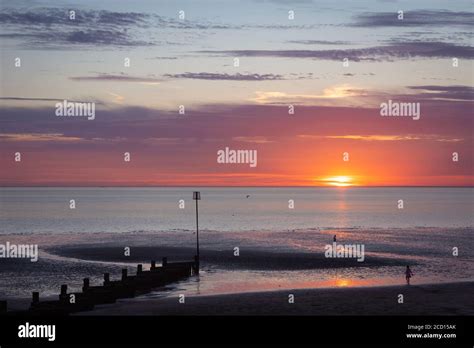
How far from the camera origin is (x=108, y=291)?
134 feet

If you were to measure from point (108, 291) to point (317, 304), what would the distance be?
12950mm

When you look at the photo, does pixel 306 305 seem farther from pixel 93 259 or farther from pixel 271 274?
pixel 93 259

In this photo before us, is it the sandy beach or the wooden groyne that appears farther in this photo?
the sandy beach

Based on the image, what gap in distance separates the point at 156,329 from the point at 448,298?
24295mm

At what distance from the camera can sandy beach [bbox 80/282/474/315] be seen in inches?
1464

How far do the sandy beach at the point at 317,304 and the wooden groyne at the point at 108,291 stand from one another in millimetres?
773

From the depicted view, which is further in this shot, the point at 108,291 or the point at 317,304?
the point at 108,291

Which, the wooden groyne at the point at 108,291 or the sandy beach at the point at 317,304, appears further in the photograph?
the sandy beach at the point at 317,304

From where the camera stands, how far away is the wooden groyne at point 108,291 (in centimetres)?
3602

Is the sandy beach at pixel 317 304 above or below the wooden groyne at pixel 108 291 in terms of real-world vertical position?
below

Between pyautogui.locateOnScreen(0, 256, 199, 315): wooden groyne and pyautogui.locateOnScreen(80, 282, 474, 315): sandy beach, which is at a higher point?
pyautogui.locateOnScreen(0, 256, 199, 315): wooden groyne

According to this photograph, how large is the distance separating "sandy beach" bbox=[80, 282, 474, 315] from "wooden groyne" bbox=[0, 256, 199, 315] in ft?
2.54

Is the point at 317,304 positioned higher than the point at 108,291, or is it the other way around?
the point at 108,291

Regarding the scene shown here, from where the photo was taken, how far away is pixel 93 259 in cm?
6762
